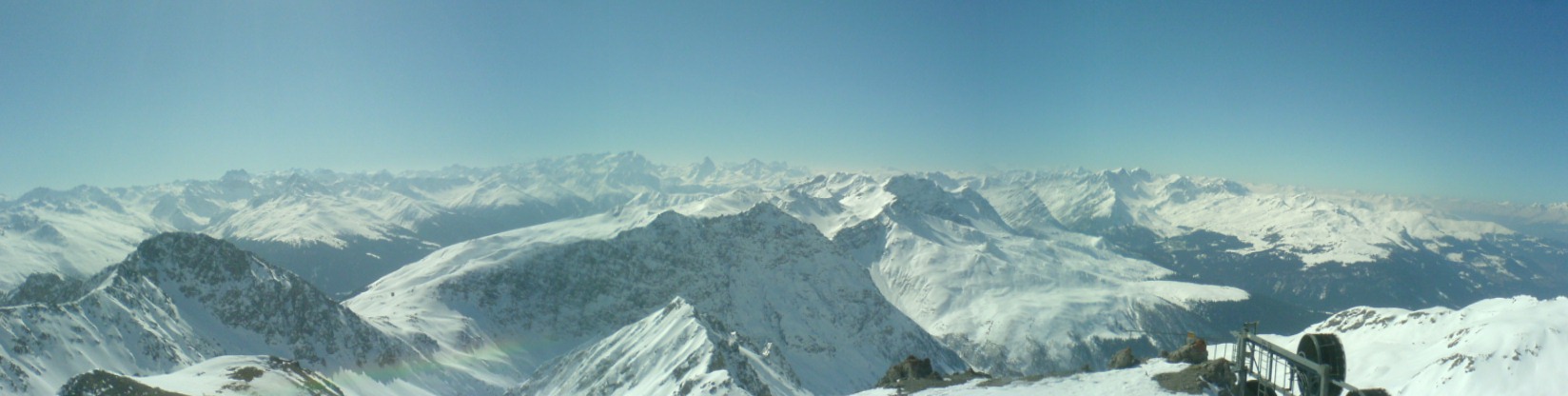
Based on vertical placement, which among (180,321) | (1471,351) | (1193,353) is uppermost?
(1193,353)

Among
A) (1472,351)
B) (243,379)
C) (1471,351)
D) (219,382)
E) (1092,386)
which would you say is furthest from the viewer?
(1471,351)

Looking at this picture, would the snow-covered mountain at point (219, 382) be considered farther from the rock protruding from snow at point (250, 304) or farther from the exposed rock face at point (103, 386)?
the rock protruding from snow at point (250, 304)

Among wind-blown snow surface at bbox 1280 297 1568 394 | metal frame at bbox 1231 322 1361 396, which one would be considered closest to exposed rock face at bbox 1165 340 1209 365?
metal frame at bbox 1231 322 1361 396

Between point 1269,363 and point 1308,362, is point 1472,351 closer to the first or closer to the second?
point 1269,363

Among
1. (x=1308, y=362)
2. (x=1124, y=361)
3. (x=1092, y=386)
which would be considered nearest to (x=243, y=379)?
(x=1092, y=386)

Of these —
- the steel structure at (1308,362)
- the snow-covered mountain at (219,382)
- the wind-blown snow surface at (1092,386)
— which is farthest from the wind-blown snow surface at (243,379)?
the steel structure at (1308,362)

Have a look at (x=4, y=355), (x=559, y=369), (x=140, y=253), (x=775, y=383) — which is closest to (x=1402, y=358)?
(x=775, y=383)

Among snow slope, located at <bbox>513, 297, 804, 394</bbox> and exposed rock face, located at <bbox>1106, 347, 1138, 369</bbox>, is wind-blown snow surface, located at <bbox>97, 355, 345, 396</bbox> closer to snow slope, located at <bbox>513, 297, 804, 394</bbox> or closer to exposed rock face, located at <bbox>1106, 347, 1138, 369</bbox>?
snow slope, located at <bbox>513, 297, 804, 394</bbox>
